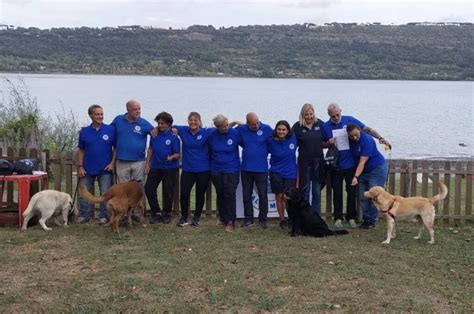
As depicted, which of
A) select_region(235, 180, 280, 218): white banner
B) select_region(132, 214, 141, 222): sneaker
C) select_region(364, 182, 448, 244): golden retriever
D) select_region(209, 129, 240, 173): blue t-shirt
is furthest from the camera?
select_region(235, 180, 280, 218): white banner

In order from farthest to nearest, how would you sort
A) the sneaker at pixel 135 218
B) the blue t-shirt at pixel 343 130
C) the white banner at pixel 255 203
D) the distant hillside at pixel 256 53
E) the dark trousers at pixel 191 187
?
the distant hillside at pixel 256 53 < the white banner at pixel 255 203 < the sneaker at pixel 135 218 < the dark trousers at pixel 191 187 < the blue t-shirt at pixel 343 130

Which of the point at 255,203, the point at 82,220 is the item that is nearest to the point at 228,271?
the point at 255,203

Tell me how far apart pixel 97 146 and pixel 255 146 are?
247cm

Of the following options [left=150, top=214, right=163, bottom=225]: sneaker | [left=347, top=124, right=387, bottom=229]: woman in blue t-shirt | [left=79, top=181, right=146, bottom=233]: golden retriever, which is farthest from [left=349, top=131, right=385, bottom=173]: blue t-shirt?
[left=79, top=181, right=146, bottom=233]: golden retriever

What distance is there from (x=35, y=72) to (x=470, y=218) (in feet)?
217

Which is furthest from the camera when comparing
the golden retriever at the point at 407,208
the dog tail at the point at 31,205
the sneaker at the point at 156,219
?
the sneaker at the point at 156,219

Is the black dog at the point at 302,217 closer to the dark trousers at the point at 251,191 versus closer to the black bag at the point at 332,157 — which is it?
the dark trousers at the point at 251,191

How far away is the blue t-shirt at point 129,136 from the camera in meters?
9.10

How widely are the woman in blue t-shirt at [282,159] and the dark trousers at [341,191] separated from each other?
73cm

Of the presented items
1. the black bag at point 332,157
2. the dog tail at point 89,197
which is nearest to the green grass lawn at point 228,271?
the dog tail at point 89,197

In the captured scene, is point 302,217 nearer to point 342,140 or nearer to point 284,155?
point 284,155

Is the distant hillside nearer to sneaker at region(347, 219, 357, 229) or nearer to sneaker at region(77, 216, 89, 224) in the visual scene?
sneaker at region(77, 216, 89, 224)

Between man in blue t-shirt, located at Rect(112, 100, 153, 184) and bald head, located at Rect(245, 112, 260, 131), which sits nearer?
bald head, located at Rect(245, 112, 260, 131)

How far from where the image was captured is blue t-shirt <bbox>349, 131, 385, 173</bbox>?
351 inches
